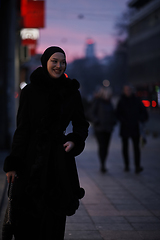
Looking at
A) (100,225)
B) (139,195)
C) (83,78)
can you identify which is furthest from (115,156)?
(83,78)

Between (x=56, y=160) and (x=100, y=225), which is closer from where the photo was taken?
(x=56, y=160)

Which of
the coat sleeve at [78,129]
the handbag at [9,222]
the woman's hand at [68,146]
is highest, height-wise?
the coat sleeve at [78,129]

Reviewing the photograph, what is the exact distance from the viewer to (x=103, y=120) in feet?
32.0

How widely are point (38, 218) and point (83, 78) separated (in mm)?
120852

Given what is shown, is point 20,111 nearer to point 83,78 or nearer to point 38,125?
point 38,125

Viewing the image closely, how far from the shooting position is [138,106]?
9617 mm

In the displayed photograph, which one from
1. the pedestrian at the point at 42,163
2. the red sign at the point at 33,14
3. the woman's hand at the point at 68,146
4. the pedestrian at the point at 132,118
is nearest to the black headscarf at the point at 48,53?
the pedestrian at the point at 42,163

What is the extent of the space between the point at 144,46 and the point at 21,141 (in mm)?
66574

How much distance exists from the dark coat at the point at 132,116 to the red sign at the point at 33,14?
214 inches

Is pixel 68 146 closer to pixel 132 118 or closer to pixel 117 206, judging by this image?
pixel 117 206

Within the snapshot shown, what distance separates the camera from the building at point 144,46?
62469mm

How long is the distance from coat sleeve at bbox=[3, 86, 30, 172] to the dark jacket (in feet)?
20.3

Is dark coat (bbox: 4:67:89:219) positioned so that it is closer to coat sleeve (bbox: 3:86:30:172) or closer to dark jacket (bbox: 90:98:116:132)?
coat sleeve (bbox: 3:86:30:172)

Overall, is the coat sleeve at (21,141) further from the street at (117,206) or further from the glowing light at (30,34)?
the glowing light at (30,34)
